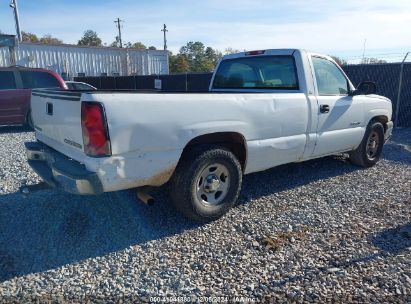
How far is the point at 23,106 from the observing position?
10.2 meters

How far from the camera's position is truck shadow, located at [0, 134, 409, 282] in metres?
3.22

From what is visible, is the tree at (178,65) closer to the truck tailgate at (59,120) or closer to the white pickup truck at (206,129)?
the white pickup truck at (206,129)

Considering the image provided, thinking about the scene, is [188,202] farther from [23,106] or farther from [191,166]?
[23,106]

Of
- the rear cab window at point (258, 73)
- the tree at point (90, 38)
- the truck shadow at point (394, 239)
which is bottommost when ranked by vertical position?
the truck shadow at point (394, 239)

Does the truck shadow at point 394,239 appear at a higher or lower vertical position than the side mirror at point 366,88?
lower

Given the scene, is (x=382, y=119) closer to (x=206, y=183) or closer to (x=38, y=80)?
(x=206, y=183)

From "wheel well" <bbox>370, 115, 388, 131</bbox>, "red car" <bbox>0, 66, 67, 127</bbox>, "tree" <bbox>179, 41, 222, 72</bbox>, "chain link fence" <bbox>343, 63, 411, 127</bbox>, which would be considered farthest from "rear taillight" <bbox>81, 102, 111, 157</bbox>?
"tree" <bbox>179, 41, 222, 72</bbox>

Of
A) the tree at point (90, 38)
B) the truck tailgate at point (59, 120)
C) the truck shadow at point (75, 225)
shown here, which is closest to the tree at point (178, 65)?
the tree at point (90, 38)

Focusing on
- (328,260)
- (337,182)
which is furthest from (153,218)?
(337,182)

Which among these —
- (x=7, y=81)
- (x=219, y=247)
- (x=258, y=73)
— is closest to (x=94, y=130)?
(x=219, y=247)

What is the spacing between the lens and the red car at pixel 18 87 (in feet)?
32.7

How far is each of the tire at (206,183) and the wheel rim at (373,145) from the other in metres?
3.27

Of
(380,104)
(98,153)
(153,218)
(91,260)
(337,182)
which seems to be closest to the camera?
(98,153)

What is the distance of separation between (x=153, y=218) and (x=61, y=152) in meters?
1.27
